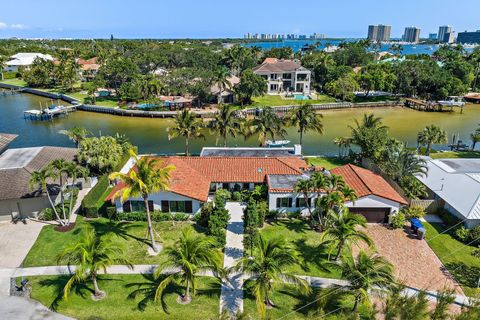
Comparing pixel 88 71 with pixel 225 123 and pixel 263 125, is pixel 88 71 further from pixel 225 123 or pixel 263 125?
pixel 263 125

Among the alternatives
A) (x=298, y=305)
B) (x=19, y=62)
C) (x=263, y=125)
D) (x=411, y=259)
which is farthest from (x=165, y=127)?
(x=19, y=62)

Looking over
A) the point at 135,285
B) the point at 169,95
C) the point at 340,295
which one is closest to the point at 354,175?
the point at 340,295

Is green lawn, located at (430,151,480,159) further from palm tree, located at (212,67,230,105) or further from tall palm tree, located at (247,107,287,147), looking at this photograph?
palm tree, located at (212,67,230,105)

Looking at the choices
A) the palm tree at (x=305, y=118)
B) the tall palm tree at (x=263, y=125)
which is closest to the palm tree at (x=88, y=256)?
the tall palm tree at (x=263, y=125)

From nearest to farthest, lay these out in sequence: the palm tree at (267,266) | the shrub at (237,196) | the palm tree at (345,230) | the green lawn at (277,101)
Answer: the palm tree at (267,266)
the palm tree at (345,230)
the shrub at (237,196)
the green lawn at (277,101)

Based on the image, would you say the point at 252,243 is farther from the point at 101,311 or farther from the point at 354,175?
the point at 354,175

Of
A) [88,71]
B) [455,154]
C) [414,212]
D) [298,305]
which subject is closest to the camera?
[298,305]

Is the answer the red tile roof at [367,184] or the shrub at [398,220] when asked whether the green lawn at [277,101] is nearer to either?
the red tile roof at [367,184]
